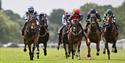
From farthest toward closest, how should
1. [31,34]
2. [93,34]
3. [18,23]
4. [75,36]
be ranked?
[18,23] < [93,34] < [75,36] < [31,34]

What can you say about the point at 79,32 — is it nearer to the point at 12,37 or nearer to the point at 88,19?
Answer: the point at 88,19

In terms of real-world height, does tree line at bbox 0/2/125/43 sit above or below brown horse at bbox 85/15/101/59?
below

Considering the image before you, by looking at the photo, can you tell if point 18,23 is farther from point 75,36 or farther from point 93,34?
point 75,36

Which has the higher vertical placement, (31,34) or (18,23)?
(31,34)

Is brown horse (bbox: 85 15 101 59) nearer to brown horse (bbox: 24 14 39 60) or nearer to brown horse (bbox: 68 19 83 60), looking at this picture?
brown horse (bbox: 68 19 83 60)

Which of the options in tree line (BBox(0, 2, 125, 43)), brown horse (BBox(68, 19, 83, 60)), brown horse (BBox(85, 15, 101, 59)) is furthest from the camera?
tree line (BBox(0, 2, 125, 43))

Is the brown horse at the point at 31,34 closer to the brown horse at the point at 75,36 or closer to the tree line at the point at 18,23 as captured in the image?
the brown horse at the point at 75,36

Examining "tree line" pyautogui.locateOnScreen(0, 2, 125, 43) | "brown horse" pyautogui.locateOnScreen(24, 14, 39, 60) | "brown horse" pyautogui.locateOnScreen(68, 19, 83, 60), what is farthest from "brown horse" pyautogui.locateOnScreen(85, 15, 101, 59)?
"tree line" pyautogui.locateOnScreen(0, 2, 125, 43)

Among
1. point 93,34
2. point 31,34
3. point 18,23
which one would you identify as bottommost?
point 18,23

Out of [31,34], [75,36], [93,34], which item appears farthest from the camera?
[93,34]

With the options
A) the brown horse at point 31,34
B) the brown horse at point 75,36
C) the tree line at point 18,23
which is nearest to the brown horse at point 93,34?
the brown horse at point 75,36

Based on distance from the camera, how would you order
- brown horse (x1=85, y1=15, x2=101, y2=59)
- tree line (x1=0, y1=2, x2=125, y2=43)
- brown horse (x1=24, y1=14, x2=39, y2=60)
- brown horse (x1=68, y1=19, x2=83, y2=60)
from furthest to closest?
tree line (x1=0, y1=2, x2=125, y2=43) → brown horse (x1=85, y1=15, x2=101, y2=59) → brown horse (x1=68, y1=19, x2=83, y2=60) → brown horse (x1=24, y1=14, x2=39, y2=60)

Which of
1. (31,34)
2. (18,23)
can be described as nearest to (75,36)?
(31,34)

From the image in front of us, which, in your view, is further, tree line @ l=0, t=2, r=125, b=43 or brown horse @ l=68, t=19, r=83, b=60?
tree line @ l=0, t=2, r=125, b=43
